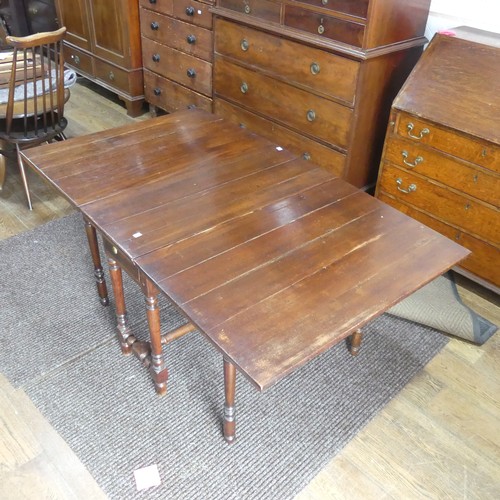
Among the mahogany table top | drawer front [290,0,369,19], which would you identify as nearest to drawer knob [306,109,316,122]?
drawer front [290,0,369,19]

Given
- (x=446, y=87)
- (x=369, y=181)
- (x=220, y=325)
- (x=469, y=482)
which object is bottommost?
(x=469, y=482)

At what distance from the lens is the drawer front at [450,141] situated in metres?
1.84

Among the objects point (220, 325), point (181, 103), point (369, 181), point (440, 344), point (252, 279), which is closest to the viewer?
point (220, 325)

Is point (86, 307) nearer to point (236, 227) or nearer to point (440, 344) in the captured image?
point (236, 227)

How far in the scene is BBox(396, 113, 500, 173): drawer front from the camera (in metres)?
1.84

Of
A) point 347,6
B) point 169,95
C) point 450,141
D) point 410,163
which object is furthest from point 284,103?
point 169,95

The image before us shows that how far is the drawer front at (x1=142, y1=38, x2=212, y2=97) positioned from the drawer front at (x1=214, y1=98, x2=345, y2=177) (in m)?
0.17

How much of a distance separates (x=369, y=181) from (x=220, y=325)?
1675mm

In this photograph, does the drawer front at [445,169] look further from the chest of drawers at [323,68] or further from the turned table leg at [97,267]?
the turned table leg at [97,267]

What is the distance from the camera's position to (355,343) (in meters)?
1.82

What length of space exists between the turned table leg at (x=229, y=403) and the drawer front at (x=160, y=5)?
91.7 inches

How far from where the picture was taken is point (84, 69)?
377 cm

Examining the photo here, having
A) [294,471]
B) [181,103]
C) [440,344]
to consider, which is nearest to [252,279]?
[294,471]

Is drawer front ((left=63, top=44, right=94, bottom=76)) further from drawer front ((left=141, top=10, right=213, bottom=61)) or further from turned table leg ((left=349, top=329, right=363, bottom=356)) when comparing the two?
turned table leg ((left=349, top=329, right=363, bottom=356))
